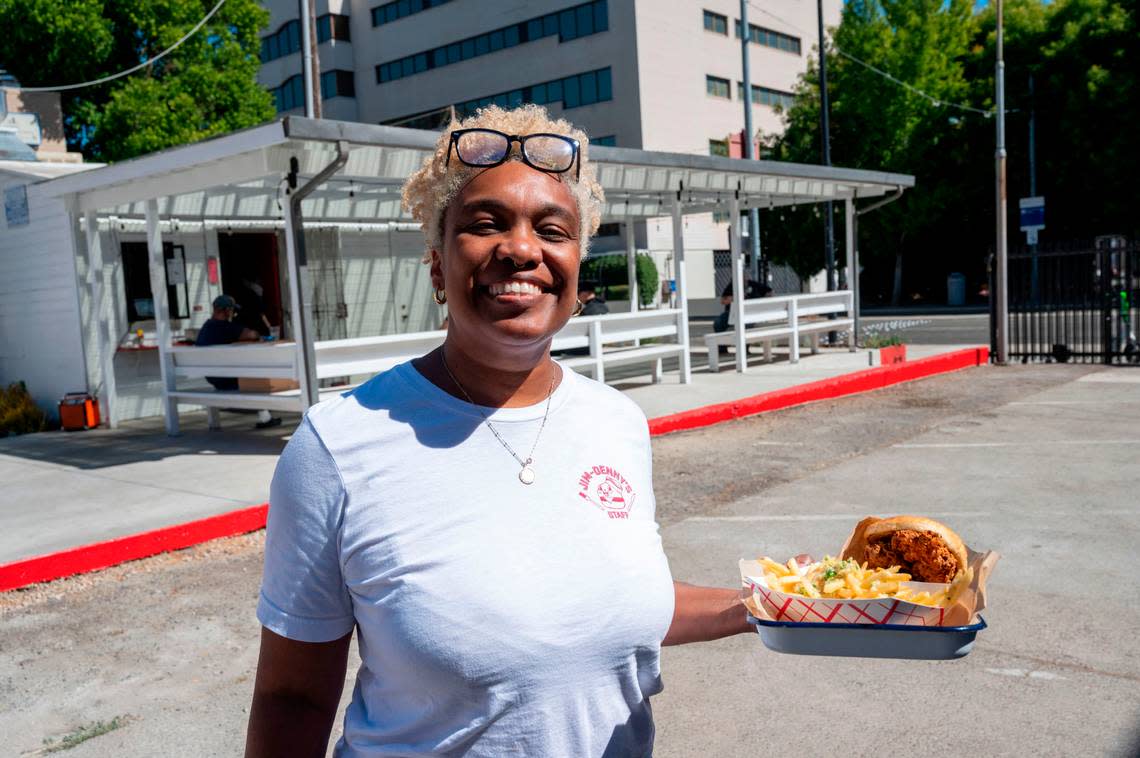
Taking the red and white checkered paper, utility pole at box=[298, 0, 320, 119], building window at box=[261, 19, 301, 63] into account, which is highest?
building window at box=[261, 19, 301, 63]

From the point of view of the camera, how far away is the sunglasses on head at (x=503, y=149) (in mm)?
1820

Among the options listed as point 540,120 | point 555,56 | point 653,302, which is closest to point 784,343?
point 653,302

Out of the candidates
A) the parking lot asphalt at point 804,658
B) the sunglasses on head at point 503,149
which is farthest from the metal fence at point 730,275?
the sunglasses on head at point 503,149

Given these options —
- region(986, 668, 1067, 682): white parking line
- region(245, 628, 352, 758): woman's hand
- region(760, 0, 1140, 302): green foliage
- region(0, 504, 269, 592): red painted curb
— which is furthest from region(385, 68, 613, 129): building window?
region(245, 628, 352, 758): woman's hand

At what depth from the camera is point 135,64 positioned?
29.1 meters

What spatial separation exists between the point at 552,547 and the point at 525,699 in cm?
25

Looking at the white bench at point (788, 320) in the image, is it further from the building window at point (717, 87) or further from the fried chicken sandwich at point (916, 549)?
the building window at point (717, 87)

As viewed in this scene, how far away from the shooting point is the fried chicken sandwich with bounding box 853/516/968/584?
191 centimetres

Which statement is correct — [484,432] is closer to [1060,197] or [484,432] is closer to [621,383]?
[621,383]

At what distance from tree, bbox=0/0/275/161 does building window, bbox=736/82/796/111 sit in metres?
24.5

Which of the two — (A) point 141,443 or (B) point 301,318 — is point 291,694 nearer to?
(B) point 301,318

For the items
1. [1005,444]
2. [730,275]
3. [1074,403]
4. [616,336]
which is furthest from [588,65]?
[1005,444]

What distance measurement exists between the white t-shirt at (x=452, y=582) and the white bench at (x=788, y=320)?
14.3m

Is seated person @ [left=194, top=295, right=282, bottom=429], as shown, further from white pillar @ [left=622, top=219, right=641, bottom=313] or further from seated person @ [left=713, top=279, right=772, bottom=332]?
seated person @ [left=713, top=279, right=772, bottom=332]
